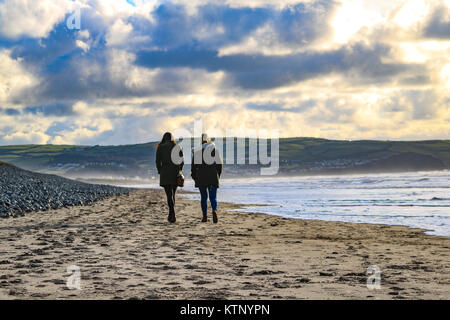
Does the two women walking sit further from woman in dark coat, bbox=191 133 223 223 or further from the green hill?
the green hill

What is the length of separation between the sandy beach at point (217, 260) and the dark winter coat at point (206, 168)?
1.25 metres

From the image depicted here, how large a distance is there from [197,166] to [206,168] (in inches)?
11.4


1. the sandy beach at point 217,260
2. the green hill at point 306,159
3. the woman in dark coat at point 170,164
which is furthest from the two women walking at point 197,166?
the green hill at point 306,159

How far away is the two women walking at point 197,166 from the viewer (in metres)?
13.6

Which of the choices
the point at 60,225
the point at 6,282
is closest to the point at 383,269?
the point at 6,282

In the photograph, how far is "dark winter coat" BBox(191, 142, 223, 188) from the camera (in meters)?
13.6

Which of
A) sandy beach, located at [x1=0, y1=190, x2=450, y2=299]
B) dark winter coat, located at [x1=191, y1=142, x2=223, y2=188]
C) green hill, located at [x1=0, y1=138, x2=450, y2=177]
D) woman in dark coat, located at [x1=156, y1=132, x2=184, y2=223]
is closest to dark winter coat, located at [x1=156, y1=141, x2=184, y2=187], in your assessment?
woman in dark coat, located at [x1=156, y1=132, x2=184, y2=223]

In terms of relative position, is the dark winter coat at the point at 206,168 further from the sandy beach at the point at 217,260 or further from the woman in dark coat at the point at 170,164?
the sandy beach at the point at 217,260

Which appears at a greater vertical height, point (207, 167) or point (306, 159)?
point (306, 159)

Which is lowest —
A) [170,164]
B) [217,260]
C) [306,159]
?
[217,260]

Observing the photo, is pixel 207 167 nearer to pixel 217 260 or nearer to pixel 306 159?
pixel 217 260

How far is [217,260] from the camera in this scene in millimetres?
7797

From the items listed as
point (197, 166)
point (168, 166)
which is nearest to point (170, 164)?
point (168, 166)

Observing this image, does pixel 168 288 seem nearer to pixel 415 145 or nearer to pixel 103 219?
pixel 103 219
